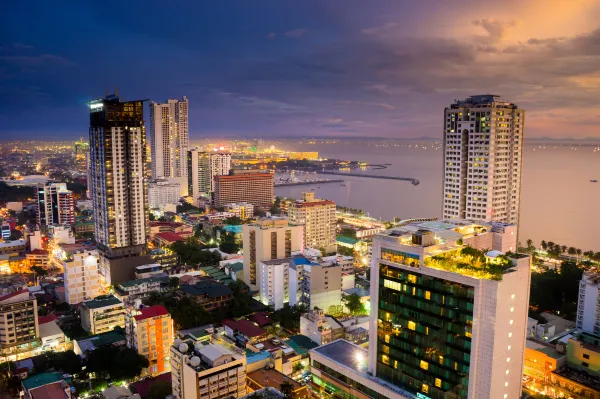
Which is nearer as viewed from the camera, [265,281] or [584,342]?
[584,342]

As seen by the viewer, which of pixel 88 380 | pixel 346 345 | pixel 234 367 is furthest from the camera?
pixel 88 380

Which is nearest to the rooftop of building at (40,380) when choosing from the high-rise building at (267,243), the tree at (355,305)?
the high-rise building at (267,243)

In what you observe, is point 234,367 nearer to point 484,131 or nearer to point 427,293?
point 427,293

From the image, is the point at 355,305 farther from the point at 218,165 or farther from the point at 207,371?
the point at 218,165

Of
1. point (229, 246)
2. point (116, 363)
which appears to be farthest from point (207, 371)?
point (229, 246)

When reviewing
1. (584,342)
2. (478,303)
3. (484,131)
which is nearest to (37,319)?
(478,303)

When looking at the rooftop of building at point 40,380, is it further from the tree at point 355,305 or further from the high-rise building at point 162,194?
the high-rise building at point 162,194

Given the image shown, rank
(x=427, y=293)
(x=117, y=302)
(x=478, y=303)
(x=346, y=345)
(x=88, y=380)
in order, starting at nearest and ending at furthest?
(x=478, y=303)
(x=427, y=293)
(x=346, y=345)
(x=88, y=380)
(x=117, y=302)
